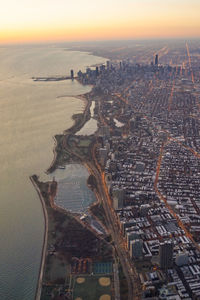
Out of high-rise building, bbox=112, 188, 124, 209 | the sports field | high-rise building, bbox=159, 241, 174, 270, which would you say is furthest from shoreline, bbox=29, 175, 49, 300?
high-rise building, bbox=159, 241, 174, 270

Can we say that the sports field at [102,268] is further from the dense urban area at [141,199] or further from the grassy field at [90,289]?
the grassy field at [90,289]

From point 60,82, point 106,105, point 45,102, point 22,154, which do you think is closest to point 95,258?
point 22,154

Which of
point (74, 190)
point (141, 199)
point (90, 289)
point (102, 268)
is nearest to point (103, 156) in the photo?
point (74, 190)

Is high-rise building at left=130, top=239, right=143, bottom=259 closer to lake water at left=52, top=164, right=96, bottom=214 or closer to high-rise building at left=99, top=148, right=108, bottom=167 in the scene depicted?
lake water at left=52, top=164, right=96, bottom=214

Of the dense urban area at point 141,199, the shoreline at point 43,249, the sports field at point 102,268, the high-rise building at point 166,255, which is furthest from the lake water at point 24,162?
the high-rise building at point 166,255

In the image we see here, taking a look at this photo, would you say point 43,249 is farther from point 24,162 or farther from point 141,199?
point 24,162

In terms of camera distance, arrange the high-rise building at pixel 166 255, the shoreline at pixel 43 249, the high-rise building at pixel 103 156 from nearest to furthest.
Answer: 1. the shoreline at pixel 43 249
2. the high-rise building at pixel 166 255
3. the high-rise building at pixel 103 156
